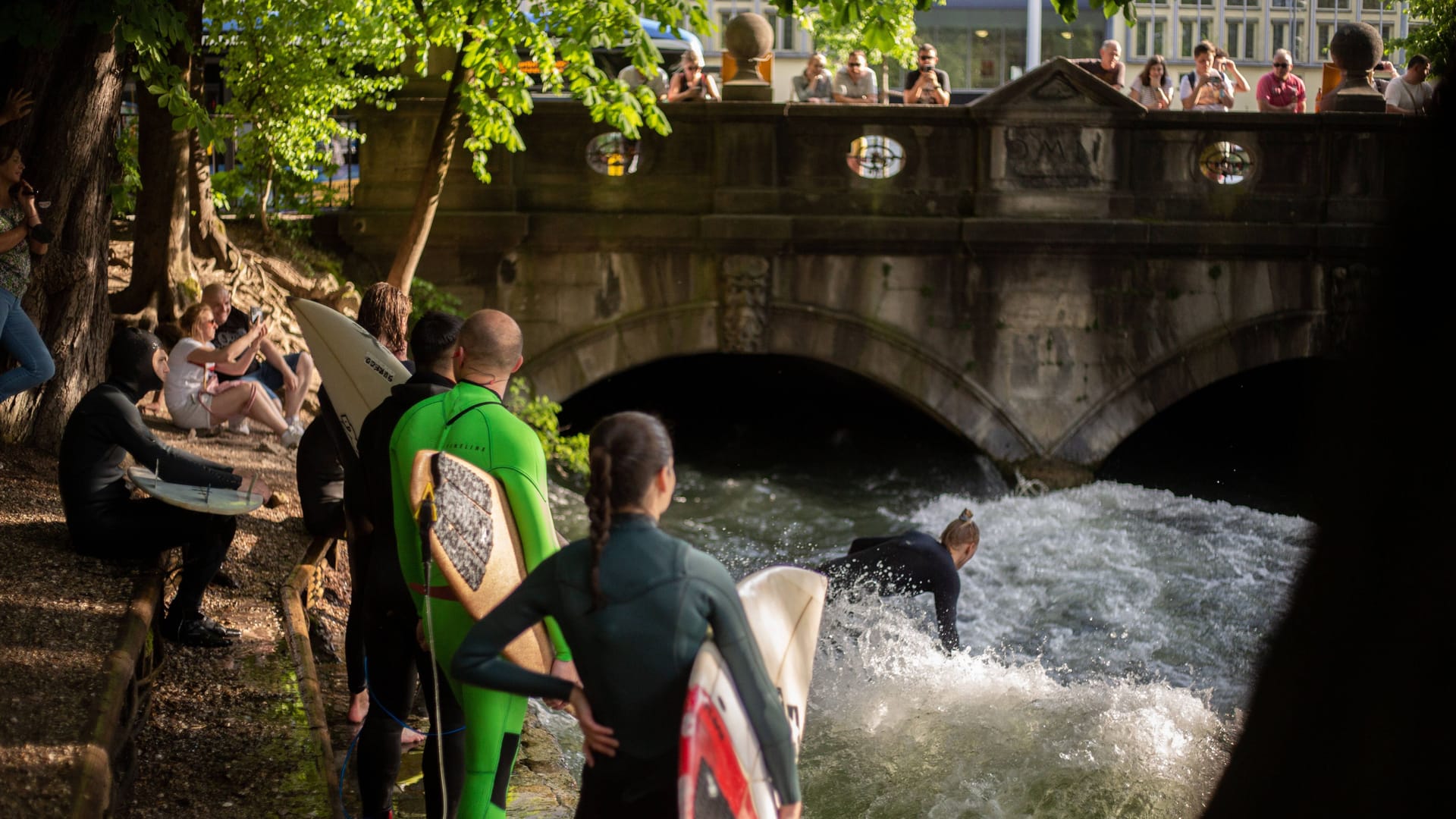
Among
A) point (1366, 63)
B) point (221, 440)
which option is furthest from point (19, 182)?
point (1366, 63)

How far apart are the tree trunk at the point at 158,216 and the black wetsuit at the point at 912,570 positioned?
608cm

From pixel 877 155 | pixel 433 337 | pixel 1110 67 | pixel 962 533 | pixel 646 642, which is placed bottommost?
pixel 962 533

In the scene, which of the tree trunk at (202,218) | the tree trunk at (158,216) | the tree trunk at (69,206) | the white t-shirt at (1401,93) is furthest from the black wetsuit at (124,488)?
the white t-shirt at (1401,93)

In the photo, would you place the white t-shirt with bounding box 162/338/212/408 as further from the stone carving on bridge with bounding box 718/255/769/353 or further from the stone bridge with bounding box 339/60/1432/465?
the stone carving on bridge with bounding box 718/255/769/353

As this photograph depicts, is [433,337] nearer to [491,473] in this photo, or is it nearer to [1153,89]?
[491,473]

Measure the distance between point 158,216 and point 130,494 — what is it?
525 cm

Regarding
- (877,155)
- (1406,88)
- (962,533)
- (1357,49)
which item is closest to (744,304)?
(877,155)

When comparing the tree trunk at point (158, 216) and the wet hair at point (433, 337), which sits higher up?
the tree trunk at point (158, 216)

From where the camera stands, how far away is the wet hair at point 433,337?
4594 mm

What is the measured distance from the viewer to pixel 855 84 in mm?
14961

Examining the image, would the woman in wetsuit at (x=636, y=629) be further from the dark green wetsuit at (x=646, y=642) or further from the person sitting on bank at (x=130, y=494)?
the person sitting on bank at (x=130, y=494)

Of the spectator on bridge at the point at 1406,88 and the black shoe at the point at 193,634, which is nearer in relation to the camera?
the black shoe at the point at 193,634

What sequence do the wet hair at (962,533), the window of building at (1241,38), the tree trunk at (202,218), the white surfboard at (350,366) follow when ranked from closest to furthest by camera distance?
the white surfboard at (350,366)
the wet hair at (962,533)
the tree trunk at (202,218)
the window of building at (1241,38)

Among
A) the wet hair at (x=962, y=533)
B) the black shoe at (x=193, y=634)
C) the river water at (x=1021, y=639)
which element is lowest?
the river water at (x=1021, y=639)
